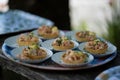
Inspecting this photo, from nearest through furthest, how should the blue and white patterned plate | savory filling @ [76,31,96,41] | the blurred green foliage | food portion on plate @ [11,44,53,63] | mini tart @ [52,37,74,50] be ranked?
food portion on plate @ [11,44,53,63] → mini tart @ [52,37,74,50] → savory filling @ [76,31,96,41] → the blue and white patterned plate → the blurred green foliage

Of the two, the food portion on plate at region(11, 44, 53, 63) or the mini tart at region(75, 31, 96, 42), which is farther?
the mini tart at region(75, 31, 96, 42)

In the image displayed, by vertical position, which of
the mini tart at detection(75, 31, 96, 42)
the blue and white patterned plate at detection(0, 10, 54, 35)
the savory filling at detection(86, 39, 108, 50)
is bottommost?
the blue and white patterned plate at detection(0, 10, 54, 35)

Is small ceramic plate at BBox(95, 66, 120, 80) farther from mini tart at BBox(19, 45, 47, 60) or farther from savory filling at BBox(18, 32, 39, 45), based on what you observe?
savory filling at BBox(18, 32, 39, 45)

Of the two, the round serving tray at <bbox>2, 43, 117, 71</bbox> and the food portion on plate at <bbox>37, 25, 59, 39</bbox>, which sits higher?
the food portion on plate at <bbox>37, 25, 59, 39</bbox>

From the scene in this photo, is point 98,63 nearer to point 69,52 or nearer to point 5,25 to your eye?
point 69,52

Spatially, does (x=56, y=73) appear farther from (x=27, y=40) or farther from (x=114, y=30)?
(x=114, y=30)

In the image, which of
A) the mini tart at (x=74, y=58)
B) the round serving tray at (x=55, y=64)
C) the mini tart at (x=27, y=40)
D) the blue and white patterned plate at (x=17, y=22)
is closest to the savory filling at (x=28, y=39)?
the mini tart at (x=27, y=40)

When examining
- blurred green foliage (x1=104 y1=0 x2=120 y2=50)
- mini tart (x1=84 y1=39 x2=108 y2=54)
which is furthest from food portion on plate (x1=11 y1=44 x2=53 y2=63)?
blurred green foliage (x1=104 y1=0 x2=120 y2=50)

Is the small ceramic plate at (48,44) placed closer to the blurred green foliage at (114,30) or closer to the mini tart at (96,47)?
the mini tart at (96,47)

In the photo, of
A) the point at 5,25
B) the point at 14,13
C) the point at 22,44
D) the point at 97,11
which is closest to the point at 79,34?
the point at 22,44
